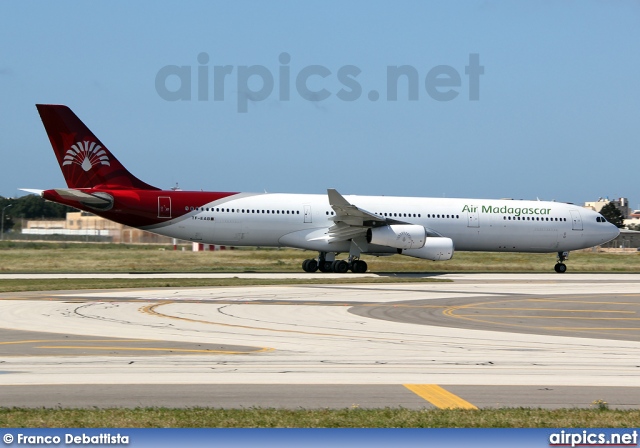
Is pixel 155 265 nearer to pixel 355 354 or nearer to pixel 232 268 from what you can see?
pixel 232 268

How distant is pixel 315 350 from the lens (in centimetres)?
1562

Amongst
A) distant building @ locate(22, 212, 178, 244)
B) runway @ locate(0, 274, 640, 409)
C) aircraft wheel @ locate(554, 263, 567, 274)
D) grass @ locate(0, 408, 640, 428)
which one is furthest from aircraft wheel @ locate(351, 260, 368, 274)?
grass @ locate(0, 408, 640, 428)

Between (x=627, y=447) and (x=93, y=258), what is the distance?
48.1 m

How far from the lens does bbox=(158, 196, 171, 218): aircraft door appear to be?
4125 centimetres

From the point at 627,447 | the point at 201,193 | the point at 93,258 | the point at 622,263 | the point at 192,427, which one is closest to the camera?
the point at 627,447

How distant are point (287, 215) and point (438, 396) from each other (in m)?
31.9

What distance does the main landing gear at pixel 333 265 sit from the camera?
4291cm

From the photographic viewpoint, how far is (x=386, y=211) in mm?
44156

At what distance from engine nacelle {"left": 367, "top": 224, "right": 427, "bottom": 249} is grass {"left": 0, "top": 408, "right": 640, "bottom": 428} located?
3107cm

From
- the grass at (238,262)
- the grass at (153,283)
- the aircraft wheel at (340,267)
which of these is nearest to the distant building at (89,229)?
the grass at (238,262)

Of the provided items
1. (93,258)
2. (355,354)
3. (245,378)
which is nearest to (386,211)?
(93,258)

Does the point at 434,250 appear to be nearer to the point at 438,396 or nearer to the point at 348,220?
the point at 348,220

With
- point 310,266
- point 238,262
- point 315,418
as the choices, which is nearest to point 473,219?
point 310,266

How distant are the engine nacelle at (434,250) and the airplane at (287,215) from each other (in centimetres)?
5
